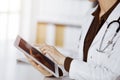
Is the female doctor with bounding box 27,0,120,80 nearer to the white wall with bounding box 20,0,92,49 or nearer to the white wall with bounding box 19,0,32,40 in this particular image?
the white wall with bounding box 20,0,92,49

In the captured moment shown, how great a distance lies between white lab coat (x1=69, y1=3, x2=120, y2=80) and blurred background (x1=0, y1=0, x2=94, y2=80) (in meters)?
0.83

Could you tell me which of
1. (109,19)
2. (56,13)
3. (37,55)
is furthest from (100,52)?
(56,13)

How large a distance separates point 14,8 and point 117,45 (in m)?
1.32

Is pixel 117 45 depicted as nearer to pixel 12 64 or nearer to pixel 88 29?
pixel 88 29

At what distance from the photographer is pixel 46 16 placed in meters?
2.38

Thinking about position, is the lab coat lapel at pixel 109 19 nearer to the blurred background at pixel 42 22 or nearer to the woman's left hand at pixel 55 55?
the woman's left hand at pixel 55 55

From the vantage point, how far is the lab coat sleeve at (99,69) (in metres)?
1.27

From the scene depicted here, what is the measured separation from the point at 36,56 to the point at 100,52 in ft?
1.03

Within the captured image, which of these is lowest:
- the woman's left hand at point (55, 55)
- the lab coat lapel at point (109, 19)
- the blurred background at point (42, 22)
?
the blurred background at point (42, 22)

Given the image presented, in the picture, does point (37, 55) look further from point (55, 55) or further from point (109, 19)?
point (109, 19)

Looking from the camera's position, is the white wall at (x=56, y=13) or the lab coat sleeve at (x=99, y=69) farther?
the white wall at (x=56, y=13)

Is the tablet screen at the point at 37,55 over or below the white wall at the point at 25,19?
over

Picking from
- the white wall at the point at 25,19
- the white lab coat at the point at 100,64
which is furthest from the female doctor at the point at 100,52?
the white wall at the point at 25,19

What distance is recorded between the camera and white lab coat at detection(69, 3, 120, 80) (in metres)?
1.27
